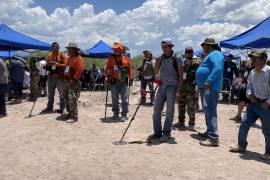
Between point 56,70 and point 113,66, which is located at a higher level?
point 113,66

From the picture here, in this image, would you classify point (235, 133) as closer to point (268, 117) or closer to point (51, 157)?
point (268, 117)

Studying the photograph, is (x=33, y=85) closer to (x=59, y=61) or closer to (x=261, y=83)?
(x=59, y=61)

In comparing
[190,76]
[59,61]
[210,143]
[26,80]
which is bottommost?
[210,143]

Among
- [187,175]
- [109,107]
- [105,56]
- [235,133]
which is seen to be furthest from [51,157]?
[105,56]

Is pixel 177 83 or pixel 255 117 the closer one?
pixel 255 117

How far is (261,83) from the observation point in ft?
20.6

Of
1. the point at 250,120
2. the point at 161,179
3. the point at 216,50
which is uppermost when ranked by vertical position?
the point at 216,50

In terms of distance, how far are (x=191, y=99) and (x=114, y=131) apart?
5.51 feet

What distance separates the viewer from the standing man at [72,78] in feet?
29.9

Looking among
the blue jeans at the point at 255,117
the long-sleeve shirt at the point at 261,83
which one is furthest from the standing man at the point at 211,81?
the long-sleeve shirt at the point at 261,83

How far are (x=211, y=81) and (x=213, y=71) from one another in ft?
0.55

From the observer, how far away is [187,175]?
560 centimetres

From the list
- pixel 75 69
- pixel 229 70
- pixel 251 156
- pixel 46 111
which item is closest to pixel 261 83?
pixel 251 156

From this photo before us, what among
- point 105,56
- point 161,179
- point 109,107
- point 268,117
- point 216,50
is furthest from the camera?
point 105,56
